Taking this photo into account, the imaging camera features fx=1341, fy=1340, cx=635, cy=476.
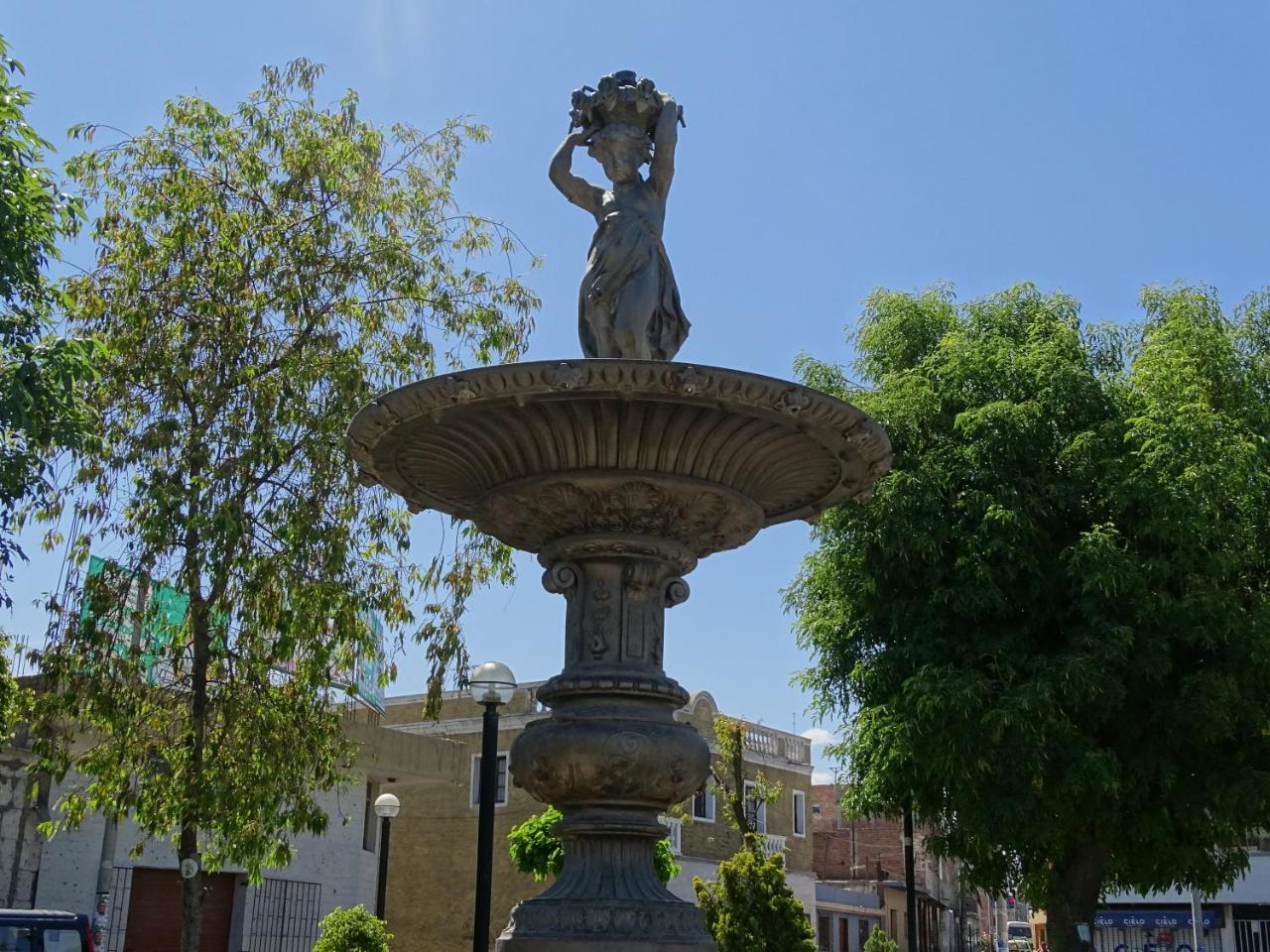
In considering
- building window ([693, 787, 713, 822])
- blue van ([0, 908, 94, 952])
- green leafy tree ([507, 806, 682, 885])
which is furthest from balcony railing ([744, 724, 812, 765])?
blue van ([0, 908, 94, 952])

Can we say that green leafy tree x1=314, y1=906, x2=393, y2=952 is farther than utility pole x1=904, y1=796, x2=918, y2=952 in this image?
No

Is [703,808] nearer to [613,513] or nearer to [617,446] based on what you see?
[613,513]

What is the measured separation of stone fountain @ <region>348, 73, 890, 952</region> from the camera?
19.0 ft

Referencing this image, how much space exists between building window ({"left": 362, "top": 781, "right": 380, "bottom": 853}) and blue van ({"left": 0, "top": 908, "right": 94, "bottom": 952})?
876 centimetres

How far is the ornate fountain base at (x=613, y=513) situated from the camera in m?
5.78

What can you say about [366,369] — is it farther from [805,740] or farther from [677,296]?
[805,740]

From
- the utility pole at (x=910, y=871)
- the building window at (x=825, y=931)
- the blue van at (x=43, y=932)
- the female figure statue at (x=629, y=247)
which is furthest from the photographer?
the building window at (x=825, y=931)

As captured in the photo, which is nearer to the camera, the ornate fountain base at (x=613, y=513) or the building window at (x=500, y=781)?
the ornate fountain base at (x=613, y=513)

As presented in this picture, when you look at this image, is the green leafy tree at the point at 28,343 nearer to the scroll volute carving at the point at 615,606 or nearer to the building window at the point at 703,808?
the scroll volute carving at the point at 615,606

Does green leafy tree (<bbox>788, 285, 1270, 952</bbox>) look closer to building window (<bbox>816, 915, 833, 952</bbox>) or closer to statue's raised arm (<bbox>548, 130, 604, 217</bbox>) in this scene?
statue's raised arm (<bbox>548, 130, 604, 217</bbox>)

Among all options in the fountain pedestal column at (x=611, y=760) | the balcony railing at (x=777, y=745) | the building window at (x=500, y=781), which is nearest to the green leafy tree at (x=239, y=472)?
the fountain pedestal column at (x=611, y=760)

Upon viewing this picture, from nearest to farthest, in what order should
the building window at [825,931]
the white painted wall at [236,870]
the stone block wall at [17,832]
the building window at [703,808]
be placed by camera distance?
the stone block wall at [17,832]
the white painted wall at [236,870]
the building window at [703,808]
the building window at [825,931]

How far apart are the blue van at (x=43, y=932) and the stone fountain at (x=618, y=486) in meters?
8.67

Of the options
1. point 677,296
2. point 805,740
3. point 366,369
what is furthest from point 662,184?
point 805,740
